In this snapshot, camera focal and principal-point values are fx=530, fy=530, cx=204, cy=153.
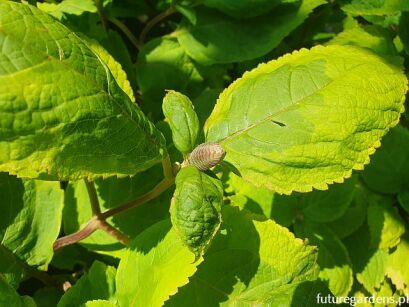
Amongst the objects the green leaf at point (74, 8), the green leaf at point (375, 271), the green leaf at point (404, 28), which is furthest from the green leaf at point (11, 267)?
the green leaf at point (404, 28)

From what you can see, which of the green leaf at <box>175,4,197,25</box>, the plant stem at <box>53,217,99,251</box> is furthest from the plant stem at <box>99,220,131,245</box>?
the green leaf at <box>175,4,197,25</box>

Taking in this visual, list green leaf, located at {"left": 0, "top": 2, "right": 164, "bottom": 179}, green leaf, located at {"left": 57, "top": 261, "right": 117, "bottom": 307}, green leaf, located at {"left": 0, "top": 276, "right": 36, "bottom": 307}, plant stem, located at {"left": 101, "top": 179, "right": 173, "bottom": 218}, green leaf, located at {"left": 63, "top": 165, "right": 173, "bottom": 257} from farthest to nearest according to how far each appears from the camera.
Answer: green leaf, located at {"left": 63, "top": 165, "right": 173, "bottom": 257} < green leaf, located at {"left": 57, "top": 261, "right": 117, "bottom": 307} < plant stem, located at {"left": 101, "top": 179, "right": 173, "bottom": 218} < green leaf, located at {"left": 0, "top": 276, "right": 36, "bottom": 307} < green leaf, located at {"left": 0, "top": 2, "right": 164, "bottom": 179}

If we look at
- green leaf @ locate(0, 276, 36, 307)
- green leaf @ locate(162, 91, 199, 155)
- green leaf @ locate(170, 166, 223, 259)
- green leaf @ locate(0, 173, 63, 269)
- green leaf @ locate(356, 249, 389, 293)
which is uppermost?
green leaf @ locate(162, 91, 199, 155)

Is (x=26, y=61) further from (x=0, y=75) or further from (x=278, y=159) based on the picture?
(x=278, y=159)

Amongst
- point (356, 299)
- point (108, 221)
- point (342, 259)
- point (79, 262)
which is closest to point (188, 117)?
point (108, 221)

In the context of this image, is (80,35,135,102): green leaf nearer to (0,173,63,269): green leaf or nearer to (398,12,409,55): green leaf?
(0,173,63,269): green leaf

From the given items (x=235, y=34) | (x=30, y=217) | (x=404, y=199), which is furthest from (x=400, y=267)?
(x=30, y=217)

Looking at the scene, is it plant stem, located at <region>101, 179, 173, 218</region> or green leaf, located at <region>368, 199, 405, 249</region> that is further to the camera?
Result: green leaf, located at <region>368, 199, 405, 249</region>
